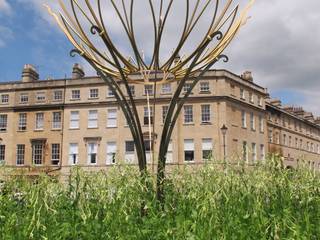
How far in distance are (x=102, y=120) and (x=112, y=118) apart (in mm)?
922

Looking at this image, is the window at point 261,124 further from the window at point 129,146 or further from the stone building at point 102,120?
the window at point 129,146

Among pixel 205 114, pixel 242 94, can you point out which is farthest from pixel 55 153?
pixel 242 94

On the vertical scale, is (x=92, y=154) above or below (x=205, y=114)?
below

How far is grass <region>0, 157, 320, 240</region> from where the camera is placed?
3373 mm

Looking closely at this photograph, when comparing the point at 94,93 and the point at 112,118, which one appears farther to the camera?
the point at 94,93

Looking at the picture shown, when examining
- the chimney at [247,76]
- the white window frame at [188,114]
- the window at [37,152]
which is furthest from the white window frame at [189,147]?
the window at [37,152]

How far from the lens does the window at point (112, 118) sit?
3903 centimetres

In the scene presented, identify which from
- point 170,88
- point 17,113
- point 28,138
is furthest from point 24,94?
point 170,88

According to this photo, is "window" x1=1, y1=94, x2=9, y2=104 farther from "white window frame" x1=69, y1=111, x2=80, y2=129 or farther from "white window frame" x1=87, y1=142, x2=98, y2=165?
"white window frame" x1=87, y1=142, x2=98, y2=165

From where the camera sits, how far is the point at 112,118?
3925 centimetres

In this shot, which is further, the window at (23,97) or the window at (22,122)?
the window at (23,97)

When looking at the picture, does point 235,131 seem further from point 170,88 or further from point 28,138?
point 28,138

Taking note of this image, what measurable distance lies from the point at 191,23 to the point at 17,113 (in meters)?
38.8

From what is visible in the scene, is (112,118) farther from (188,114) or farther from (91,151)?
(188,114)
